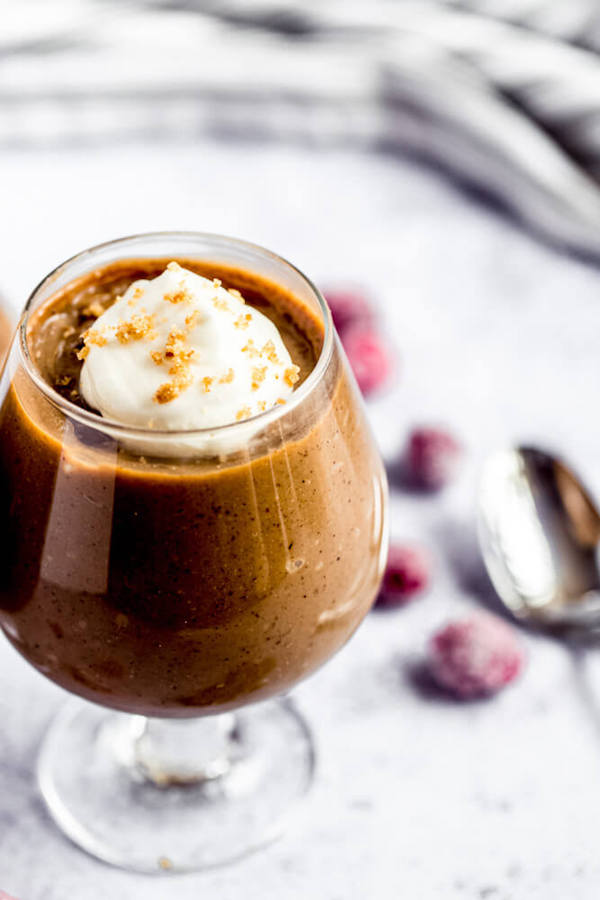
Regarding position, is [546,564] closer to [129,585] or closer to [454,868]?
[454,868]

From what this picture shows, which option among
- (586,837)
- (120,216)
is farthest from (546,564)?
(120,216)

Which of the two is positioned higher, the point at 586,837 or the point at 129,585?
the point at 129,585

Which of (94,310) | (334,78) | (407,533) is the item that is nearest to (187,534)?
(94,310)

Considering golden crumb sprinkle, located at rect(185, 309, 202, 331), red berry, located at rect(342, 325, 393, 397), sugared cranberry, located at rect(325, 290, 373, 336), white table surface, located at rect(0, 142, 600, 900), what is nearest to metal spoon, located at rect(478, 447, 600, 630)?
white table surface, located at rect(0, 142, 600, 900)

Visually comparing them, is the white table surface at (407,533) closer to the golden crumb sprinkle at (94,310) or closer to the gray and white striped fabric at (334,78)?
the gray and white striped fabric at (334,78)

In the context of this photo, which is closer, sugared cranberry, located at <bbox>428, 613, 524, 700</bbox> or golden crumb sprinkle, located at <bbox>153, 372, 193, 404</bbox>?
golden crumb sprinkle, located at <bbox>153, 372, 193, 404</bbox>

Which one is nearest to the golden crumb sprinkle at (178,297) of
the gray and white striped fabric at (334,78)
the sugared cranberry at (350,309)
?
the sugared cranberry at (350,309)

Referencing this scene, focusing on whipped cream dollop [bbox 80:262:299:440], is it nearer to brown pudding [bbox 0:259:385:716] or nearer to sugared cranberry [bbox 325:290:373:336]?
brown pudding [bbox 0:259:385:716]
